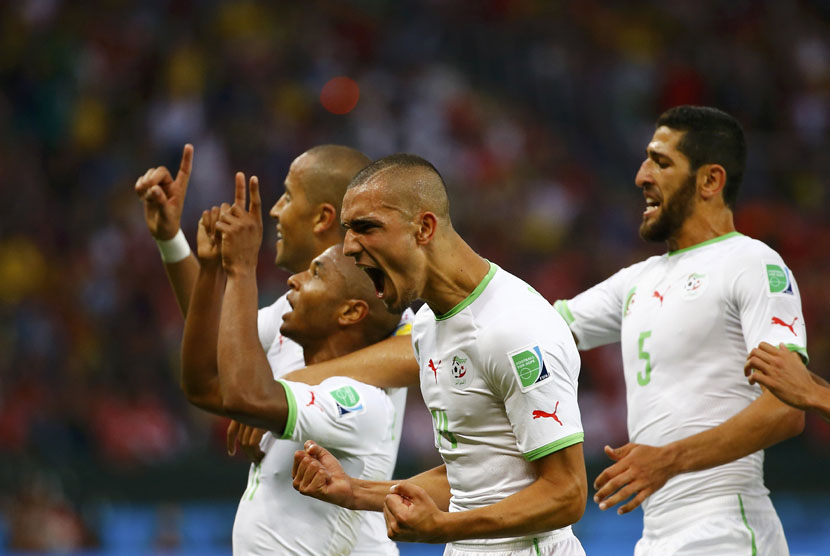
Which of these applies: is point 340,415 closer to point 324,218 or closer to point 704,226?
point 324,218

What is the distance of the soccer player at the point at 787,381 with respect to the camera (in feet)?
11.3

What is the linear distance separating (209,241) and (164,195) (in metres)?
0.58

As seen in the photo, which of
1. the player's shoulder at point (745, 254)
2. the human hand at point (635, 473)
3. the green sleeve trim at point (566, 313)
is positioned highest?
the player's shoulder at point (745, 254)

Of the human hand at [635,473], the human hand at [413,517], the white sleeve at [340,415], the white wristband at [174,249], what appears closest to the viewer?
the human hand at [413,517]

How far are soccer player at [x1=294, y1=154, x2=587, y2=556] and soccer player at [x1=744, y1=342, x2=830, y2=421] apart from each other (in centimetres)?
75

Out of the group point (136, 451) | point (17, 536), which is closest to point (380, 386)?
point (17, 536)

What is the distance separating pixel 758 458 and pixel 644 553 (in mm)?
546

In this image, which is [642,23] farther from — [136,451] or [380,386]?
[380,386]

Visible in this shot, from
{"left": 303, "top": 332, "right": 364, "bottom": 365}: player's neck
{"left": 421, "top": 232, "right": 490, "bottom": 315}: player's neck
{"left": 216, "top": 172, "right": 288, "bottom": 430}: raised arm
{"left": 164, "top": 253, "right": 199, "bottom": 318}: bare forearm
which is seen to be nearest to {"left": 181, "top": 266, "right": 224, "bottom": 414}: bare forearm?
{"left": 216, "top": 172, "right": 288, "bottom": 430}: raised arm

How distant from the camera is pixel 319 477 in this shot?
10.5 ft

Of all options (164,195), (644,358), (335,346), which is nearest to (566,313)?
(644,358)

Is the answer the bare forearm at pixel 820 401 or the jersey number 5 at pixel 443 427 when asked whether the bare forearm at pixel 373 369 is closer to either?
the jersey number 5 at pixel 443 427

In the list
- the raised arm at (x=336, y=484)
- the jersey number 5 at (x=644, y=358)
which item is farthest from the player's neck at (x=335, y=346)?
the jersey number 5 at (x=644, y=358)

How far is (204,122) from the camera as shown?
13477 millimetres
